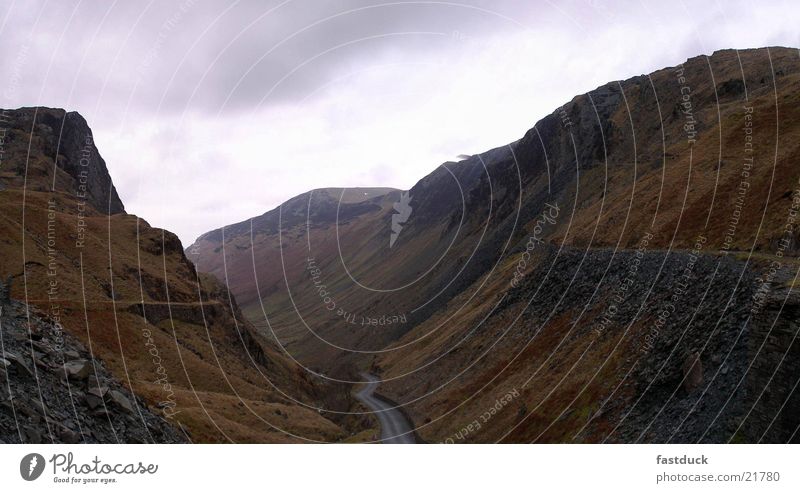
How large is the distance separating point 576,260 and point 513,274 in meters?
29.5

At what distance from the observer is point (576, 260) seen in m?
61.8

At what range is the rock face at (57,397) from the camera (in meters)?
18.7

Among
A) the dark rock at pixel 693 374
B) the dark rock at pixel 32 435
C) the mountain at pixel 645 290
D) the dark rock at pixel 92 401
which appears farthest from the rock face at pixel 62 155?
the dark rock at pixel 693 374

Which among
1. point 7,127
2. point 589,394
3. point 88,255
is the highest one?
Result: point 7,127

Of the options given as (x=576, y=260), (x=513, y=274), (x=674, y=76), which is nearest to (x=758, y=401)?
(x=576, y=260)

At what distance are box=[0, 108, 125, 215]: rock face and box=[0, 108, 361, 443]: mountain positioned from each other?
59 cm

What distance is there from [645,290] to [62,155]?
384ft

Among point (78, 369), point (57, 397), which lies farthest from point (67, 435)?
point (78, 369)

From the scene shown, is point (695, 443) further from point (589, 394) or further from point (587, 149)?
point (587, 149)

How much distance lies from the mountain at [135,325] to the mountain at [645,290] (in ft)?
62.1

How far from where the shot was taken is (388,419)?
Answer: 6962 cm
